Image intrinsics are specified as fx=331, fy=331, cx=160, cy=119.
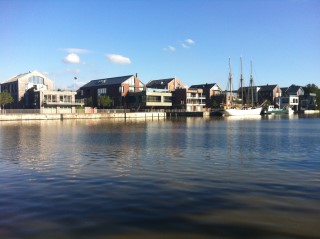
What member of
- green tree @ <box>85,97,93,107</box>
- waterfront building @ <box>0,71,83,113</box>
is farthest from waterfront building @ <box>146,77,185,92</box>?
waterfront building @ <box>0,71,83,113</box>

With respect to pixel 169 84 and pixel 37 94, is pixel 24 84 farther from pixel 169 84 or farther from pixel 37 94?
pixel 169 84

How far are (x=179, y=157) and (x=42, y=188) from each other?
10.4 m

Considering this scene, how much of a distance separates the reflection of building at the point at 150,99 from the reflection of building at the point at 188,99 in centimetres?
359

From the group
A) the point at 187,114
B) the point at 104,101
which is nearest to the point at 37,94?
the point at 104,101

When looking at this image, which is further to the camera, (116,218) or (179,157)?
(179,157)

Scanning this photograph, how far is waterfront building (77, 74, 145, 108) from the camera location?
133 meters

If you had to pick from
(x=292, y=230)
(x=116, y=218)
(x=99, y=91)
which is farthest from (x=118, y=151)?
(x=99, y=91)

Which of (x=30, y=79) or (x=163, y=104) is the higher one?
(x=30, y=79)

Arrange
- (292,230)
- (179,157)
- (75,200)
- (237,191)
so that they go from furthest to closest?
(179,157) < (237,191) < (75,200) < (292,230)

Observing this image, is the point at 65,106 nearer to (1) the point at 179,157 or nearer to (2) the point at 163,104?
(2) the point at 163,104

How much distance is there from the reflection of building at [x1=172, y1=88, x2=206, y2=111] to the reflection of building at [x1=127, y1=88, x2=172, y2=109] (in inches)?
141

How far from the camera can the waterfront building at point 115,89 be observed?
13295 cm

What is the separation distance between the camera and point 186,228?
8969 millimetres

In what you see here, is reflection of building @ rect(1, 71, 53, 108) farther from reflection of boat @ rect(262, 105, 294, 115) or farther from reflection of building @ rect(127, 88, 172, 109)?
reflection of boat @ rect(262, 105, 294, 115)
